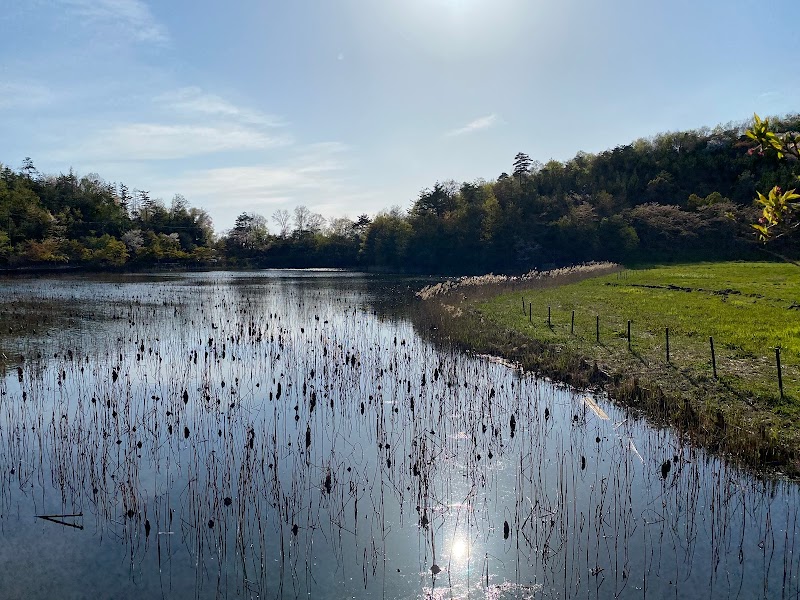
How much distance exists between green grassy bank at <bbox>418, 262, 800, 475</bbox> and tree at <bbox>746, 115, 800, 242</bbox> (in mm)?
7564

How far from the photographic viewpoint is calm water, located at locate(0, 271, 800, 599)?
289 inches

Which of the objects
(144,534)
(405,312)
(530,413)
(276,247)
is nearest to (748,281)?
(405,312)

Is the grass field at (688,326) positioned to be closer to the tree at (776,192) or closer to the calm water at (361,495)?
the calm water at (361,495)

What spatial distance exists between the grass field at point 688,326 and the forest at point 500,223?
1572 inches

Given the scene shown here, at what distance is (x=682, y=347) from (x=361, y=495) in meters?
13.4

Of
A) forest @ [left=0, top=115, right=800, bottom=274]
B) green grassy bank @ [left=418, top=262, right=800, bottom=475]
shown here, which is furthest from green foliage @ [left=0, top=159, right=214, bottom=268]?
green grassy bank @ [left=418, top=262, right=800, bottom=475]

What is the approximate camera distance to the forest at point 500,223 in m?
77.1

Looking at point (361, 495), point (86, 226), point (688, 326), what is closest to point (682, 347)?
point (688, 326)

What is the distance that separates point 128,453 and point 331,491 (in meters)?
4.47

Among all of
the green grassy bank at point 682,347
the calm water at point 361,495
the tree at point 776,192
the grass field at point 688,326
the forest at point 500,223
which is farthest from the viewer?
the forest at point 500,223

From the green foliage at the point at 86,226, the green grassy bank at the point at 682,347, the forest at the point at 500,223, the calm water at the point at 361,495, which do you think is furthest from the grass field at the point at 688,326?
the green foliage at the point at 86,226

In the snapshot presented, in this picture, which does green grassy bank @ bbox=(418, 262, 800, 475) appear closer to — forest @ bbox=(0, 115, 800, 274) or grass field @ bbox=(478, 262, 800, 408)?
grass field @ bbox=(478, 262, 800, 408)

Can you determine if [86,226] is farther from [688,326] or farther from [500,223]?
[688,326]

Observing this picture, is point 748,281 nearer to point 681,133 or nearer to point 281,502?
point 281,502
